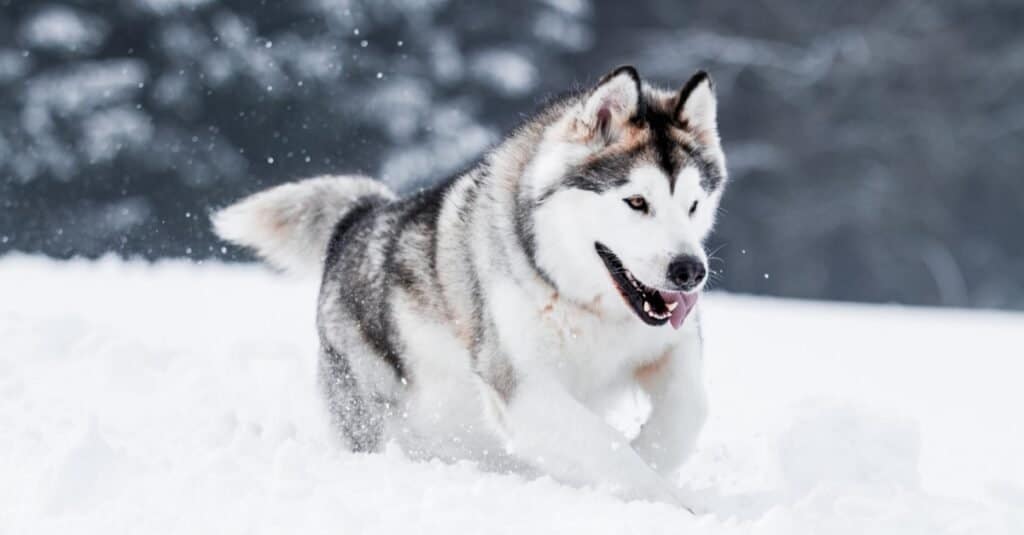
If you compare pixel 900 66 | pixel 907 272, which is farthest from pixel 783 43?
pixel 907 272

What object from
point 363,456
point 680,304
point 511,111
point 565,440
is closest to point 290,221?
point 363,456

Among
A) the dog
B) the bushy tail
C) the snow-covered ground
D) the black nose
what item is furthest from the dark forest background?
the black nose

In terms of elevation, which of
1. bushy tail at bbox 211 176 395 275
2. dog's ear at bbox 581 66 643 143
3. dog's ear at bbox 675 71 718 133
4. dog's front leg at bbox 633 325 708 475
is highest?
bushy tail at bbox 211 176 395 275

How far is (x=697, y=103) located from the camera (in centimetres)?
329

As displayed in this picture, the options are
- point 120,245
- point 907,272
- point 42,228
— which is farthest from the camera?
point 907,272

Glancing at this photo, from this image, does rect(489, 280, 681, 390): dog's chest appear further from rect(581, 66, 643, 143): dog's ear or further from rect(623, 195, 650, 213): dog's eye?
rect(581, 66, 643, 143): dog's ear

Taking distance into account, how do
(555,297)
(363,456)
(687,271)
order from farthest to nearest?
(363,456), (555,297), (687,271)

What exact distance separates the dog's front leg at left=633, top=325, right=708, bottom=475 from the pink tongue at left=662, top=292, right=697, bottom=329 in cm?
23

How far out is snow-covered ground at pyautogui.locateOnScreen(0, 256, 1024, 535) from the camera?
8.14 feet

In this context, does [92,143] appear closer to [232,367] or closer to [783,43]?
[232,367]

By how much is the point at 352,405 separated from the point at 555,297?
3.30ft

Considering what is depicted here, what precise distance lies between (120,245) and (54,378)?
26.0ft

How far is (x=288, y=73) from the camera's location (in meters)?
13.3

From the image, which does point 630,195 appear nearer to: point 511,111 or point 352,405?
point 352,405
